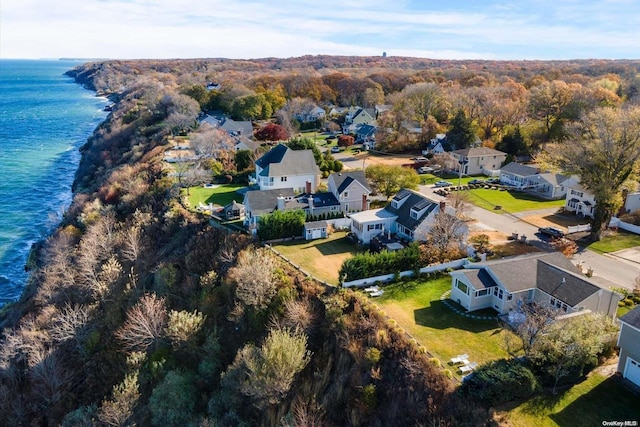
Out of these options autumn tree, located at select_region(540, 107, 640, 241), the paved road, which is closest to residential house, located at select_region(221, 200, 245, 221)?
the paved road

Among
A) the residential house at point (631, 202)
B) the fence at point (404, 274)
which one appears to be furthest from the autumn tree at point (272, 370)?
the residential house at point (631, 202)

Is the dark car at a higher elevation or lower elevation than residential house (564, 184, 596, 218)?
lower

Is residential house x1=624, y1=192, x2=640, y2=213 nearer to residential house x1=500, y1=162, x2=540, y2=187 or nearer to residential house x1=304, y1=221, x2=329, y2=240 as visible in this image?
residential house x1=500, y1=162, x2=540, y2=187

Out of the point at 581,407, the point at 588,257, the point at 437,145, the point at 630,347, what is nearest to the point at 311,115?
the point at 437,145

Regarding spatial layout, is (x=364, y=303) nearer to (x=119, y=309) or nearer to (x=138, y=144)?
(x=119, y=309)

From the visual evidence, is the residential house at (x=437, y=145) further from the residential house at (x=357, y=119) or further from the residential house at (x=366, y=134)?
the residential house at (x=357, y=119)

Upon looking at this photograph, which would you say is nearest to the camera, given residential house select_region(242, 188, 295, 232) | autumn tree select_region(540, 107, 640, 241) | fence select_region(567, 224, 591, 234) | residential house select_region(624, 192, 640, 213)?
autumn tree select_region(540, 107, 640, 241)

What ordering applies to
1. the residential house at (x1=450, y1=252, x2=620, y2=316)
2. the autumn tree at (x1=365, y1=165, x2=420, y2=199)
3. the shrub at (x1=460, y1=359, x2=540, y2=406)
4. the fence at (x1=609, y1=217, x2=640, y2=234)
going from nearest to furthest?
1. the shrub at (x1=460, y1=359, x2=540, y2=406)
2. the residential house at (x1=450, y1=252, x2=620, y2=316)
3. the fence at (x1=609, y1=217, x2=640, y2=234)
4. the autumn tree at (x1=365, y1=165, x2=420, y2=199)
